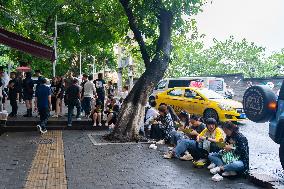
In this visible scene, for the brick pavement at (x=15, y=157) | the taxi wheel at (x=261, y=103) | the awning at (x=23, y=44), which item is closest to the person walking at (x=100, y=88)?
the awning at (x=23, y=44)

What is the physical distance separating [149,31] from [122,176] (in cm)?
628

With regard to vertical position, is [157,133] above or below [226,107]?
below

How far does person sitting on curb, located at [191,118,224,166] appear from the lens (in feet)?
26.1

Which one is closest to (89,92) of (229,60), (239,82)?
(239,82)

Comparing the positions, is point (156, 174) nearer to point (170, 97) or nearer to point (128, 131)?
point (128, 131)

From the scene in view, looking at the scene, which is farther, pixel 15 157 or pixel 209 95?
pixel 209 95

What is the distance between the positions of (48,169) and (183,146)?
3128mm

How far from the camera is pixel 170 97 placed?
18578mm

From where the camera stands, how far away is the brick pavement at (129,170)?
21.9 feet

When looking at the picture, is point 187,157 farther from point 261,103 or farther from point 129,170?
point 261,103

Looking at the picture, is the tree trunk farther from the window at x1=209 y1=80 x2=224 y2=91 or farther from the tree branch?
the window at x1=209 y1=80 x2=224 y2=91

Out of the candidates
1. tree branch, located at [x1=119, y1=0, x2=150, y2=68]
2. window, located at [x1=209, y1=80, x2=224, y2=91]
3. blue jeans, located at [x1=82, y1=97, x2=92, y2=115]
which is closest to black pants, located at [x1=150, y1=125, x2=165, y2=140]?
tree branch, located at [x1=119, y1=0, x2=150, y2=68]

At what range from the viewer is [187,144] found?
8.66 meters

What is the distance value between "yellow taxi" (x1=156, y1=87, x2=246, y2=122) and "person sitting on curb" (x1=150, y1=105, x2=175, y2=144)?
13.7 ft
